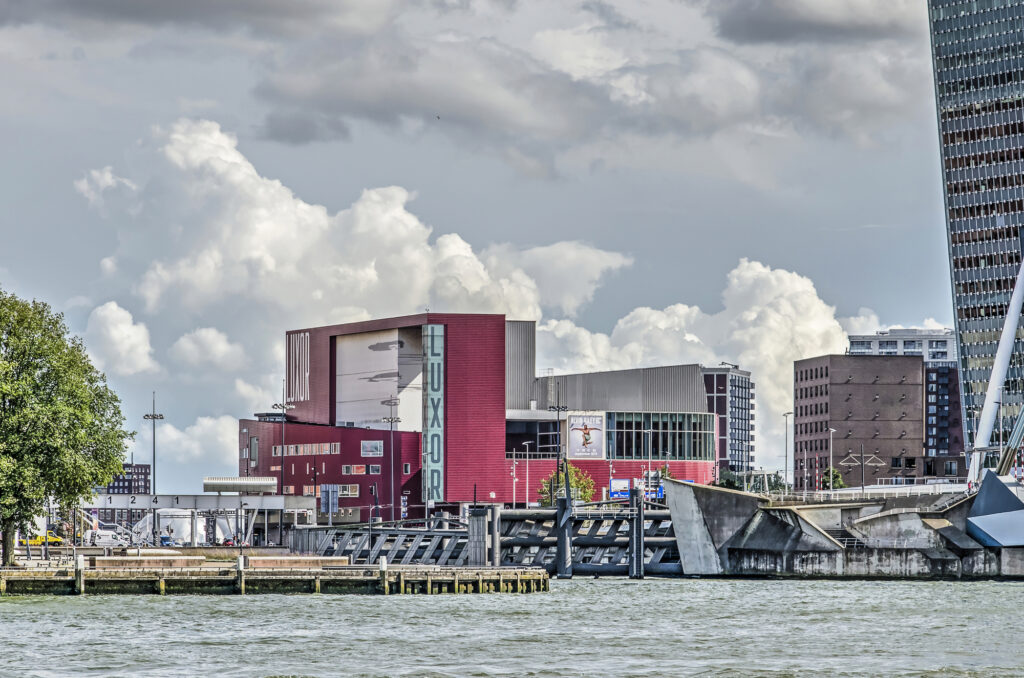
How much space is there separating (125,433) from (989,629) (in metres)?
49.7

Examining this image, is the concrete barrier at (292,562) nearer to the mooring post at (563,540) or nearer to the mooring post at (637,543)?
the mooring post at (563,540)

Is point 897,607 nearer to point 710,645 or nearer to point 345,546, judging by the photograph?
point 710,645

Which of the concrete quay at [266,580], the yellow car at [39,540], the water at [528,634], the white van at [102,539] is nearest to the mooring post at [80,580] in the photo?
the concrete quay at [266,580]

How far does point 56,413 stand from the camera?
314ft

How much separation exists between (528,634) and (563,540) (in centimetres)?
5131

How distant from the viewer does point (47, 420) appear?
9488 cm

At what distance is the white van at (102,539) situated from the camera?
15988 cm

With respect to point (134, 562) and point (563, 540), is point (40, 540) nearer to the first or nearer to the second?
point (134, 562)

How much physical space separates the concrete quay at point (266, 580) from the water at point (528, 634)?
66.5 inches

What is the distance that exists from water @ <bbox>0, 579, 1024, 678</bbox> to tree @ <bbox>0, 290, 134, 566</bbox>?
20.1 ft

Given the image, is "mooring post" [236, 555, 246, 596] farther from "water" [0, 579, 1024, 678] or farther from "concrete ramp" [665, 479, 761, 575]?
"concrete ramp" [665, 479, 761, 575]

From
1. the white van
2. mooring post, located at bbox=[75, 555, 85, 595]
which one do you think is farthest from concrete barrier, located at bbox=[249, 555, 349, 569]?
the white van

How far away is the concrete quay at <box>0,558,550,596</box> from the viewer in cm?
9706

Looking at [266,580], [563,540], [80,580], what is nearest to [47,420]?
[80,580]
